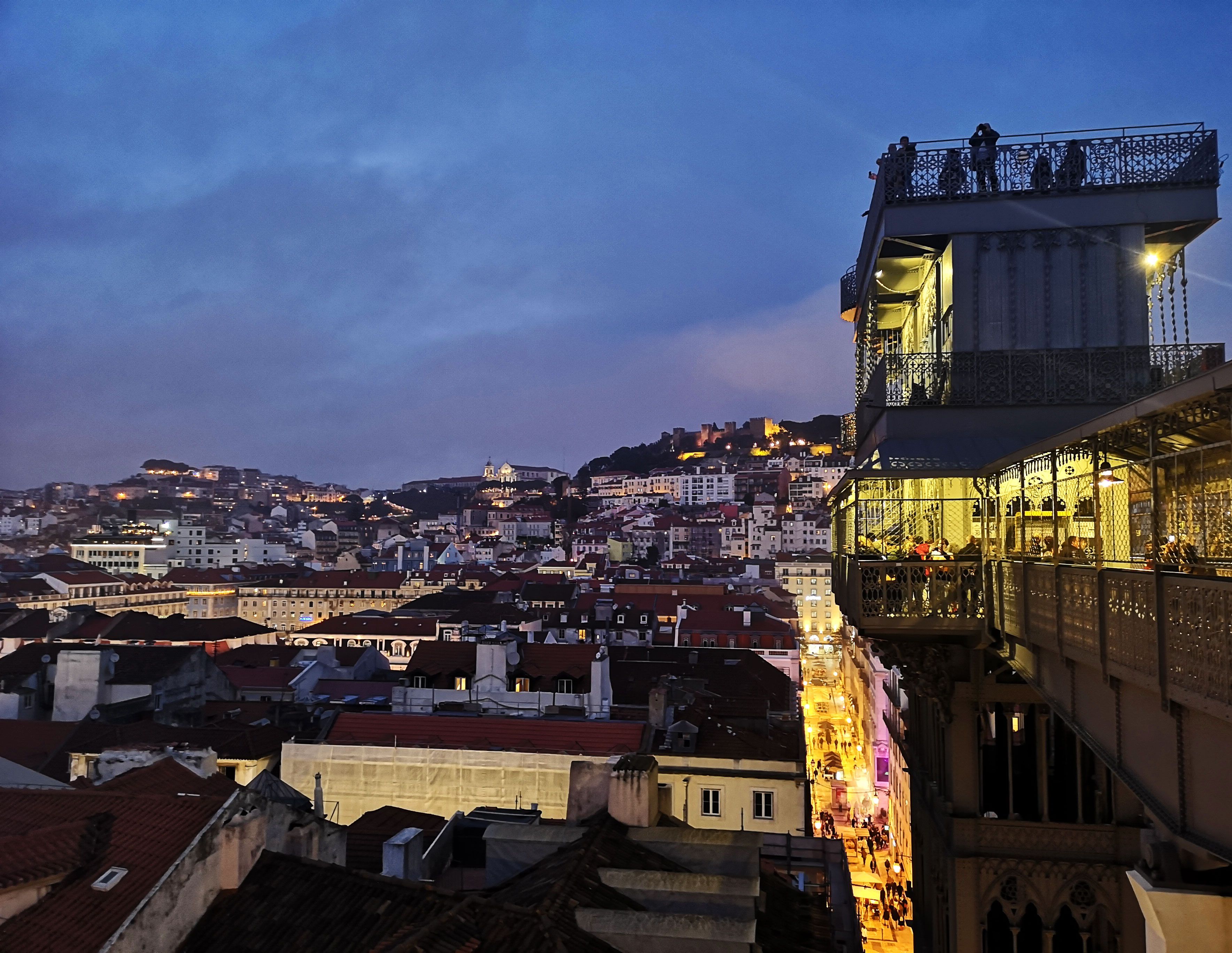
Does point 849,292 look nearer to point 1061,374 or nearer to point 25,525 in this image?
point 1061,374

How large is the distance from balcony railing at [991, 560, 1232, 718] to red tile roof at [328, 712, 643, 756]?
60.6 feet

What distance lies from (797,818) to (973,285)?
51.1 feet

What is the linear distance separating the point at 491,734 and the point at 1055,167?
19.3m

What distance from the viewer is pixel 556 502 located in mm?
197500

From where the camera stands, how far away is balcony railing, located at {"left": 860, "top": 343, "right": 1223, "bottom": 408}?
11.0 metres

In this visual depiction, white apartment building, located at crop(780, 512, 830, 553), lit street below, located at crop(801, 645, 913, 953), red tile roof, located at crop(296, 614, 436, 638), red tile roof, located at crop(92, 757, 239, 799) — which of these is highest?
white apartment building, located at crop(780, 512, 830, 553)

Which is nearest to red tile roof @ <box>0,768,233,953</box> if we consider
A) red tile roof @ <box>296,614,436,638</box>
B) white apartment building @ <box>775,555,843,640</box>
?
red tile roof @ <box>296,614,436,638</box>

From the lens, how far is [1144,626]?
439 cm

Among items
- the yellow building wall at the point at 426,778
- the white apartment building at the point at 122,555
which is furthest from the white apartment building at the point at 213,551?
the yellow building wall at the point at 426,778

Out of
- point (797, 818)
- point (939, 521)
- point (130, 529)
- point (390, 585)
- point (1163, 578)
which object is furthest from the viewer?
point (130, 529)

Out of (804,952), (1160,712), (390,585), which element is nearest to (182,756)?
(804,952)

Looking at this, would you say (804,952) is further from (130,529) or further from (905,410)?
→ (130,529)

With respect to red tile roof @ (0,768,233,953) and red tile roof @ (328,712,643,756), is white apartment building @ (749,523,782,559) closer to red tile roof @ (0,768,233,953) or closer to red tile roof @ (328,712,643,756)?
red tile roof @ (328,712,643,756)

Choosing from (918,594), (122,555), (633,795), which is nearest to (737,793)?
(633,795)
